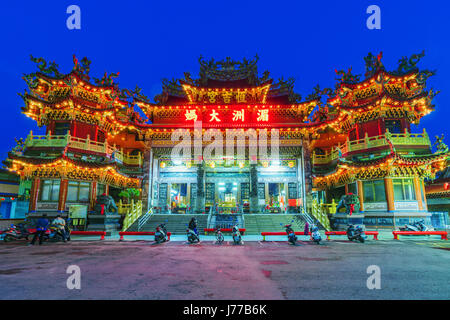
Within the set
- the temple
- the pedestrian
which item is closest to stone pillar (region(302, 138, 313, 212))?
the temple

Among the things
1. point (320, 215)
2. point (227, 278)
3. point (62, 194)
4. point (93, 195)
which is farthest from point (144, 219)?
point (227, 278)

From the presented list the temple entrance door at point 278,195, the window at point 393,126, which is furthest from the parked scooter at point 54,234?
the window at point 393,126

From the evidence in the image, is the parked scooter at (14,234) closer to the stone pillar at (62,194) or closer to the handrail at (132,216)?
the stone pillar at (62,194)

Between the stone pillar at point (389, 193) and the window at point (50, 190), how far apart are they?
80.4 feet

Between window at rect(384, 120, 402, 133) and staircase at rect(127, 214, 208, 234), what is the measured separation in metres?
16.5

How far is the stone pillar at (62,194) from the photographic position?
17.4 metres

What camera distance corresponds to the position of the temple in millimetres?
17297

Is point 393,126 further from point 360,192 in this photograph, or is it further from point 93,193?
point 93,193

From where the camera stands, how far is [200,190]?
21.7 meters

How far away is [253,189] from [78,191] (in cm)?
1455

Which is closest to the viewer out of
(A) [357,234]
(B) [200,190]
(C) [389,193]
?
(A) [357,234]
